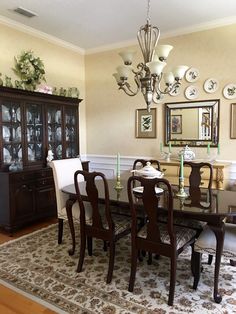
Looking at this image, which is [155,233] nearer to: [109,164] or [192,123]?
[192,123]

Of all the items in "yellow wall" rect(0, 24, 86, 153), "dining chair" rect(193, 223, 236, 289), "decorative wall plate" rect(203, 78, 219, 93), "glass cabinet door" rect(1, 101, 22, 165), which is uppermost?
"yellow wall" rect(0, 24, 86, 153)

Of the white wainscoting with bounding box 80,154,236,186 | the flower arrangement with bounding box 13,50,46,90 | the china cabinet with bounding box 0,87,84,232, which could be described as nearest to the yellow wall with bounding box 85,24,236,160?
the white wainscoting with bounding box 80,154,236,186

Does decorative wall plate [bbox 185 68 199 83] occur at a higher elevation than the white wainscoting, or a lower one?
higher

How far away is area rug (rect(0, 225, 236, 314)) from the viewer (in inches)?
82.7

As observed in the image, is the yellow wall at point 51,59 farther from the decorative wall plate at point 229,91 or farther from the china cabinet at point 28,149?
the decorative wall plate at point 229,91

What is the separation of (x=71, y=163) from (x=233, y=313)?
2.34 metres

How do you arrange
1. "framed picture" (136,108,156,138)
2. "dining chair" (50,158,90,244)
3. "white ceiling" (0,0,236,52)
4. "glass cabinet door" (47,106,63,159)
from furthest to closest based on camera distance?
"framed picture" (136,108,156,138) → "glass cabinet door" (47,106,63,159) → "white ceiling" (0,0,236,52) → "dining chair" (50,158,90,244)

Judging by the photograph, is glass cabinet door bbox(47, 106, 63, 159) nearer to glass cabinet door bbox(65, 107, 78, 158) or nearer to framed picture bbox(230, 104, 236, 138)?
glass cabinet door bbox(65, 107, 78, 158)

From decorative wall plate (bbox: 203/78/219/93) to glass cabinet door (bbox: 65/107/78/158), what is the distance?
2.25 meters

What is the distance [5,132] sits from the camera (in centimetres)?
372

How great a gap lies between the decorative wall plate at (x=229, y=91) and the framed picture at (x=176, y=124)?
2.50 ft

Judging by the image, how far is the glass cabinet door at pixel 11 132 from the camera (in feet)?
12.1

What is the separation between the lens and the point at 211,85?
4109 millimetres

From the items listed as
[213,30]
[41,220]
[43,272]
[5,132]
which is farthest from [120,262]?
[213,30]
